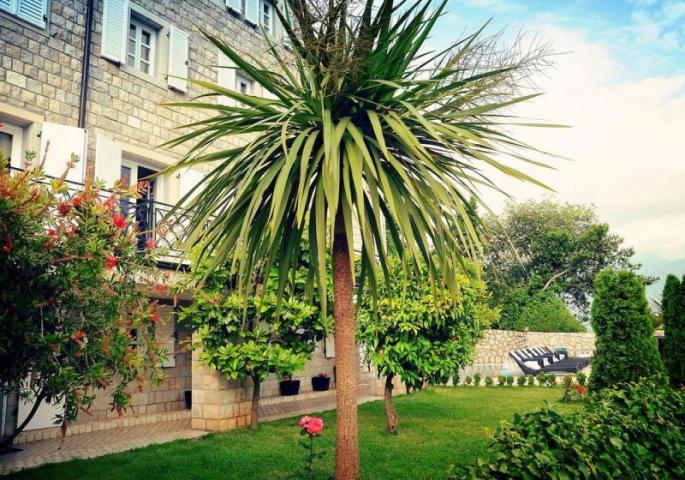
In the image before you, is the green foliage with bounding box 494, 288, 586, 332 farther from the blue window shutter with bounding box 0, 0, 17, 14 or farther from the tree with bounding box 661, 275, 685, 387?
the blue window shutter with bounding box 0, 0, 17, 14

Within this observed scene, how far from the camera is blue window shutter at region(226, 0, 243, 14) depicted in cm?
1142

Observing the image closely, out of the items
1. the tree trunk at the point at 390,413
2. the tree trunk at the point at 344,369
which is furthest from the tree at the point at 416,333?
the tree trunk at the point at 344,369

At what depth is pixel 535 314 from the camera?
2303 cm

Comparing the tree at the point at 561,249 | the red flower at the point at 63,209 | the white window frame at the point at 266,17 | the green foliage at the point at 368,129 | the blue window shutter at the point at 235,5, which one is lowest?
the red flower at the point at 63,209

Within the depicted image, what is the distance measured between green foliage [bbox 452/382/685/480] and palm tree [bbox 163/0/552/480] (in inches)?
43.4

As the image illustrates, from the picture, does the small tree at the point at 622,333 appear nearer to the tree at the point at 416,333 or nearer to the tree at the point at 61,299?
the tree at the point at 416,333

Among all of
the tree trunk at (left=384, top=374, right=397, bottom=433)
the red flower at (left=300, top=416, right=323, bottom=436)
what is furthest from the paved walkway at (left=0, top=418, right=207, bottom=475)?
the red flower at (left=300, top=416, right=323, bottom=436)

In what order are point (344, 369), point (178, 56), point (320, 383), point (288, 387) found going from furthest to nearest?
point (320, 383), point (288, 387), point (178, 56), point (344, 369)

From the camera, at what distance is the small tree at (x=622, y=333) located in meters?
8.66

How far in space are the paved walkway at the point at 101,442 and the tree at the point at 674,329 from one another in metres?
6.49

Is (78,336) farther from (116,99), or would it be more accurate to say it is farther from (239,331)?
(116,99)

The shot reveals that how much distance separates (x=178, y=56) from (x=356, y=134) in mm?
7659

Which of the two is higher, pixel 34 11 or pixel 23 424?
pixel 34 11

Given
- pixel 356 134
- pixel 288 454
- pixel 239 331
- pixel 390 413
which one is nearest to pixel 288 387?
pixel 390 413
